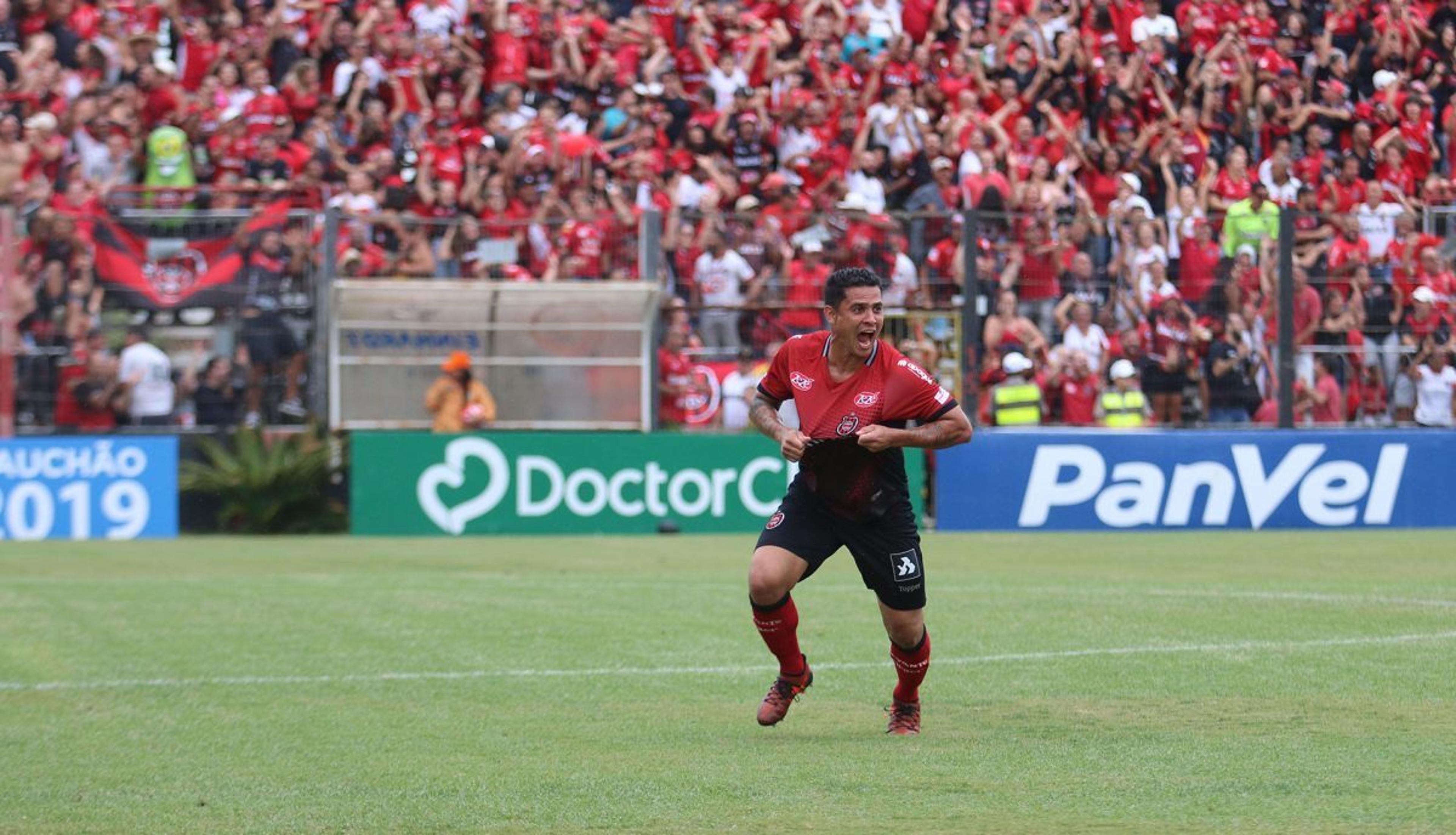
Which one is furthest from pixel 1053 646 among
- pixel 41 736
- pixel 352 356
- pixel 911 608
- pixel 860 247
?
pixel 352 356

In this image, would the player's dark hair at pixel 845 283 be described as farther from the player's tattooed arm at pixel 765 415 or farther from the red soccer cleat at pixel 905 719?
the red soccer cleat at pixel 905 719

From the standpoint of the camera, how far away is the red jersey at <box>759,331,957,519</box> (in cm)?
814

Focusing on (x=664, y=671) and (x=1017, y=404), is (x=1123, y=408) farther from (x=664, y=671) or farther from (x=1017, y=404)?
(x=664, y=671)

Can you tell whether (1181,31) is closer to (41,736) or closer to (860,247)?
(860,247)

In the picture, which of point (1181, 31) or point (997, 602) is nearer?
point (997, 602)

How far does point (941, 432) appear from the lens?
8.05 meters

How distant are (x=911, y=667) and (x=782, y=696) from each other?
1.85ft

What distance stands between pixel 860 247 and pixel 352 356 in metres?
5.25

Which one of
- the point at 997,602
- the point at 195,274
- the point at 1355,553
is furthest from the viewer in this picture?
the point at 195,274

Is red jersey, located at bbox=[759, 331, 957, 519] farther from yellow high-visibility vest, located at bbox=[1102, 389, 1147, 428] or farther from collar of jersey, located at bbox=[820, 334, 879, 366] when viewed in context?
yellow high-visibility vest, located at bbox=[1102, 389, 1147, 428]

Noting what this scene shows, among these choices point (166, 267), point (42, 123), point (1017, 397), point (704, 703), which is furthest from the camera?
point (42, 123)

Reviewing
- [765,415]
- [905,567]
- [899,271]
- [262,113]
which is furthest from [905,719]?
[262,113]

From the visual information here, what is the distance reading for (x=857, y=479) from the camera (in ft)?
26.8

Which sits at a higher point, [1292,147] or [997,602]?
[1292,147]
